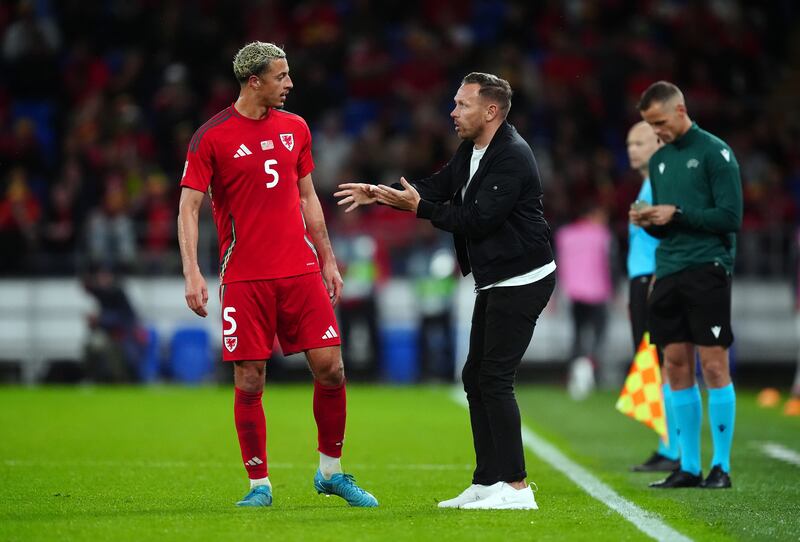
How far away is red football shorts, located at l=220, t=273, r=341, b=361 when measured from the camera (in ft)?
23.9

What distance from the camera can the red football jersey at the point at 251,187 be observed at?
7305mm

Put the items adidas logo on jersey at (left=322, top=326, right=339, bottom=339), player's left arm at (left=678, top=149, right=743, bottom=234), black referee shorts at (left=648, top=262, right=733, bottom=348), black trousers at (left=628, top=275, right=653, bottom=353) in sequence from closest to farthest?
adidas logo on jersey at (left=322, top=326, right=339, bottom=339)
player's left arm at (left=678, top=149, right=743, bottom=234)
black referee shorts at (left=648, top=262, right=733, bottom=348)
black trousers at (left=628, top=275, right=653, bottom=353)

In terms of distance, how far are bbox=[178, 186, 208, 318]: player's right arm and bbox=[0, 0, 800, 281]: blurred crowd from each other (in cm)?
1126

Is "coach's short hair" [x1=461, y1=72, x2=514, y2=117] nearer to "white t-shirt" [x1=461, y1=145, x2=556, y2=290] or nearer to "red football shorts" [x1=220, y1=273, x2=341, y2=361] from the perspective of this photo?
"white t-shirt" [x1=461, y1=145, x2=556, y2=290]

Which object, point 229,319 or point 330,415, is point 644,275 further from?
point 229,319

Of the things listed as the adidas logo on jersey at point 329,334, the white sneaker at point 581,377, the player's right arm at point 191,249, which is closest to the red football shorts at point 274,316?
the adidas logo on jersey at point 329,334

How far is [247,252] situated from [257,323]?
1.23 feet

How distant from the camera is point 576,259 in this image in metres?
17.4

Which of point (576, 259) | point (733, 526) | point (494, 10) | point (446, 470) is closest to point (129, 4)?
point (494, 10)

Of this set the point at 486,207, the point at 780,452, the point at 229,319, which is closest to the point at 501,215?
the point at 486,207

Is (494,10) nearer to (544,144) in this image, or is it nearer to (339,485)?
(544,144)

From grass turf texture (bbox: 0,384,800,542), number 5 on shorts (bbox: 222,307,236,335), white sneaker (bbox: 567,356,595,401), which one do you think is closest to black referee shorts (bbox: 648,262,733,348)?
grass turf texture (bbox: 0,384,800,542)

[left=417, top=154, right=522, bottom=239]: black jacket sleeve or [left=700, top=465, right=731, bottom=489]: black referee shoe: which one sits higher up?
[left=417, top=154, right=522, bottom=239]: black jacket sleeve

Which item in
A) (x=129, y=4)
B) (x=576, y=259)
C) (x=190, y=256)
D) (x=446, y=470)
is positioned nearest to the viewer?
(x=190, y=256)
